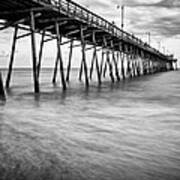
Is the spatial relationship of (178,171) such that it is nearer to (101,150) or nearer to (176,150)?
(176,150)

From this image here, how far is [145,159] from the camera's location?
3.75 metres

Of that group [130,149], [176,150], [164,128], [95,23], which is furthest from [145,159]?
[95,23]

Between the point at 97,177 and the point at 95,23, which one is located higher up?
the point at 95,23

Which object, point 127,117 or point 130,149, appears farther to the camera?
point 127,117

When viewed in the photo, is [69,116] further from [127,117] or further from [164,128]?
[164,128]

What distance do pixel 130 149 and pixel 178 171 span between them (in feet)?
3.50

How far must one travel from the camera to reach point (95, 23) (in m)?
19.4

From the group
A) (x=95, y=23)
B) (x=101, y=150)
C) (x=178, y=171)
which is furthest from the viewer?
(x=95, y=23)

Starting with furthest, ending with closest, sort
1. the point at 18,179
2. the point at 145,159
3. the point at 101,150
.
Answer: the point at 101,150 → the point at 145,159 → the point at 18,179

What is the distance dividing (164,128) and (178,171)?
258 centimetres

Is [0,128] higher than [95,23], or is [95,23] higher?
[95,23]

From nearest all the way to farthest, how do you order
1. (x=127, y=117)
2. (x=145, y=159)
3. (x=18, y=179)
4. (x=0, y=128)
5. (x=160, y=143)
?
1. (x=18, y=179)
2. (x=145, y=159)
3. (x=160, y=143)
4. (x=0, y=128)
5. (x=127, y=117)

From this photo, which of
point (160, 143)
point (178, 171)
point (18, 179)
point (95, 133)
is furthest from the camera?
point (95, 133)

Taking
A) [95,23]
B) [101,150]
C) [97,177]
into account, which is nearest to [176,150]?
[101,150]
